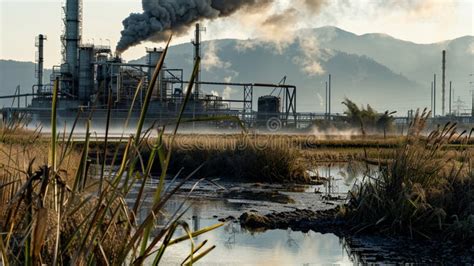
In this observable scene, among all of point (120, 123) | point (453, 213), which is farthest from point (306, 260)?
point (120, 123)

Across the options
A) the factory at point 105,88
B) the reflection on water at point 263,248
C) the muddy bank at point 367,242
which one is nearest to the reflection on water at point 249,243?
the reflection on water at point 263,248

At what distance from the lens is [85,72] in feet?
185

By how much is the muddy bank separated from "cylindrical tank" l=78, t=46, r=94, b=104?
45.8 m

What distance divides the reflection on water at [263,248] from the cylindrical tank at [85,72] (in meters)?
46.6

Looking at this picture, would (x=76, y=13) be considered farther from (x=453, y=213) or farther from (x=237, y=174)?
(x=453, y=213)

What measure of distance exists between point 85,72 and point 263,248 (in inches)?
1927

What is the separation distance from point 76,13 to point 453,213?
50.5m

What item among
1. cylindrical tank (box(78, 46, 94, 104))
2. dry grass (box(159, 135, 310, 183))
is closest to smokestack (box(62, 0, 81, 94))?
cylindrical tank (box(78, 46, 94, 104))

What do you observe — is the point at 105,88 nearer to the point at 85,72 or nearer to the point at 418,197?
the point at 85,72

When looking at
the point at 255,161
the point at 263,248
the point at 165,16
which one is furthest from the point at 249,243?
the point at 165,16

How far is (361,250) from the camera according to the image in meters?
9.17

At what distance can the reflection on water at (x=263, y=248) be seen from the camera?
8367 millimetres

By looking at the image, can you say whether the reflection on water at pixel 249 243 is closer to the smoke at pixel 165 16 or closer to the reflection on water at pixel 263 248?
the reflection on water at pixel 263 248

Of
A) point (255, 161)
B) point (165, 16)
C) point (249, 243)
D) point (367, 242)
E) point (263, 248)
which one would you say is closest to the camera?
point (263, 248)
